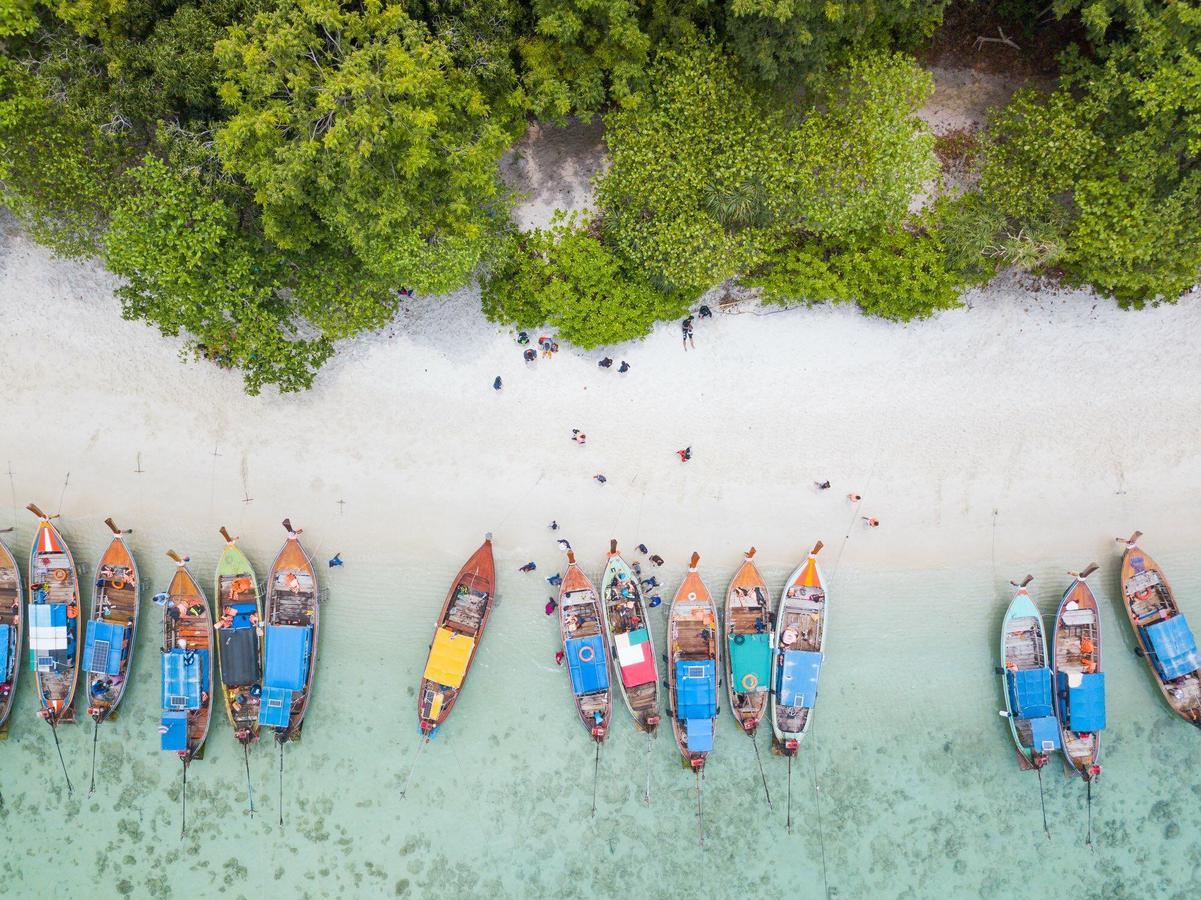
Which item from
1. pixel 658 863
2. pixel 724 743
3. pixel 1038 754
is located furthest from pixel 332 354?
pixel 1038 754

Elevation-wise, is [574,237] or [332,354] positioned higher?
[574,237]

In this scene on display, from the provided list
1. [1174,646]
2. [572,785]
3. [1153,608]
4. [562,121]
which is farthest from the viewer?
[572,785]

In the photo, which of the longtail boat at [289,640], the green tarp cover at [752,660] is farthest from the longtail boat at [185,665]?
the green tarp cover at [752,660]

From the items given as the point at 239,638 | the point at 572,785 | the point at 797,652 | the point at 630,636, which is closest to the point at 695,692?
the point at 630,636

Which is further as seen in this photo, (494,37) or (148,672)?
(148,672)

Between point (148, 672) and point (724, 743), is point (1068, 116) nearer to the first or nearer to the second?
point (724, 743)

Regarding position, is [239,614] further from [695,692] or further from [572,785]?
[695,692]

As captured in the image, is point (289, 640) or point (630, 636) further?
point (630, 636)
